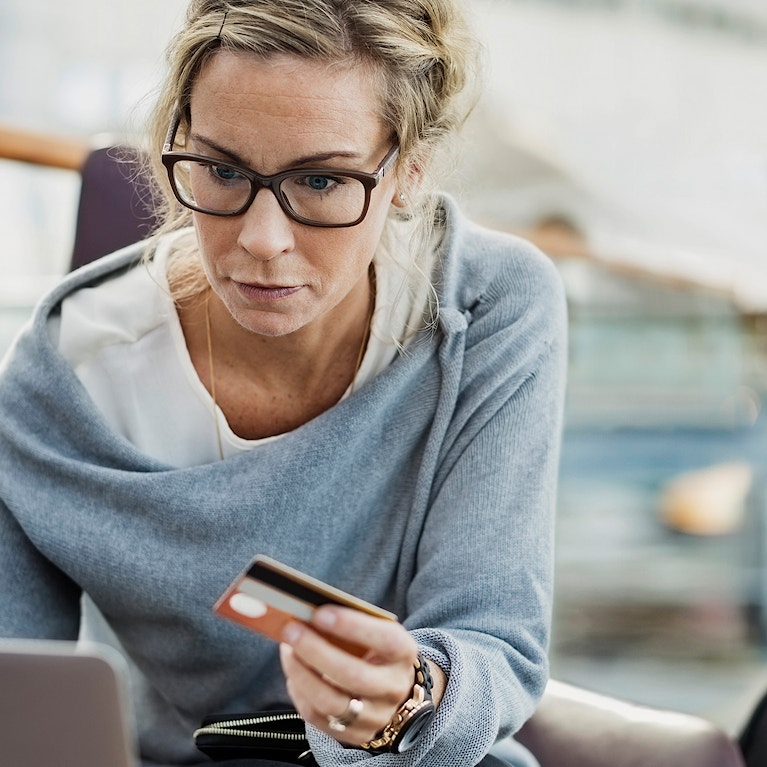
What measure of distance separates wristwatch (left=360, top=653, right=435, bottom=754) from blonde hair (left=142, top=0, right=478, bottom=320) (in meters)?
0.49

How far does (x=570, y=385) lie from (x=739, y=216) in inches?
72.3

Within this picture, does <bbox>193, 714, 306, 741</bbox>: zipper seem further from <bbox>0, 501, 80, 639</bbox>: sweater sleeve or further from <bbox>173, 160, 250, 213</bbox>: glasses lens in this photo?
<bbox>173, 160, 250, 213</bbox>: glasses lens

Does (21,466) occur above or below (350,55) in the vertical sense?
below

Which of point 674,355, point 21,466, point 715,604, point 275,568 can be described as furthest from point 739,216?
point 275,568

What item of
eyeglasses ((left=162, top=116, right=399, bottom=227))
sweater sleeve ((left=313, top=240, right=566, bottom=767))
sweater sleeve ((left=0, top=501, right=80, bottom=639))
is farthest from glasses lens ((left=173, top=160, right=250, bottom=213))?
sweater sleeve ((left=0, top=501, right=80, bottom=639))

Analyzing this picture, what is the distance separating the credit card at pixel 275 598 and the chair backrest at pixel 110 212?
33.4 inches

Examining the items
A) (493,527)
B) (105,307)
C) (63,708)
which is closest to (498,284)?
(493,527)

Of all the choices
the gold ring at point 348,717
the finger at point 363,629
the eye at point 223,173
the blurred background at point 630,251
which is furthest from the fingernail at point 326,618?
the blurred background at point 630,251

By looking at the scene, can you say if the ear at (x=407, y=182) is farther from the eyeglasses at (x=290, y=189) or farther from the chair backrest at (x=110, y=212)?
the chair backrest at (x=110, y=212)

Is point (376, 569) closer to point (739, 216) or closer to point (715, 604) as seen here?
point (715, 604)

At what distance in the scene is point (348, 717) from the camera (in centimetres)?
77

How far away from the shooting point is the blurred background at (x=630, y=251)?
251 centimetres

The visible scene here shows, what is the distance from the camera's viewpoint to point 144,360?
121 centimetres

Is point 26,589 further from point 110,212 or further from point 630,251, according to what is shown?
point 630,251
